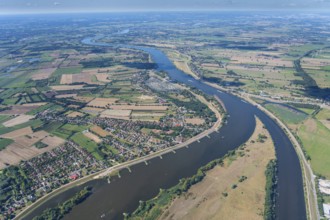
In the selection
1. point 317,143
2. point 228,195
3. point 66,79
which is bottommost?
point 228,195

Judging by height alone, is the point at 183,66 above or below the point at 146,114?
above

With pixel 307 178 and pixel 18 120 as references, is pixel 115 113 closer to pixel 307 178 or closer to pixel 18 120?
pixel 18 120

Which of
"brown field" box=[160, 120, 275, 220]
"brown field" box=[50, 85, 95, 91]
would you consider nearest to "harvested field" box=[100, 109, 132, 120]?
"brown field" box=[50, 85, 95, 91]

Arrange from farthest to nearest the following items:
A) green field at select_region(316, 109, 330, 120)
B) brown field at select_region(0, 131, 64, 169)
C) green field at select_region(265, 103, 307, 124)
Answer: green field at select_region(316, 109, 330, 120) < green field at select_region(265, 103, 307, 124) < brown field at select_region(0, 131, 64, 169)

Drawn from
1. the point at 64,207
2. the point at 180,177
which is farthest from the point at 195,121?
the point at 64,207

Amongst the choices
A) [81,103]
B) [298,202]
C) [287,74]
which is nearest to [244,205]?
[298,202]

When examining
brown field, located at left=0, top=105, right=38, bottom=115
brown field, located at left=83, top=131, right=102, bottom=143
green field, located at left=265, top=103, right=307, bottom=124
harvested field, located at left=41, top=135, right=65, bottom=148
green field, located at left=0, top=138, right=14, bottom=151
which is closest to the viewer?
green field, located at left=0, top=138, right=14, bottom=151

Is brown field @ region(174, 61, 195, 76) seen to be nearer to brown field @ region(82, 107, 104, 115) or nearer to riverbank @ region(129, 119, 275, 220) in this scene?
brown field @ region(82, 107, 104, 115)

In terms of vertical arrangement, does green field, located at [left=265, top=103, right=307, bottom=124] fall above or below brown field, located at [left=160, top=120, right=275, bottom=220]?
above
